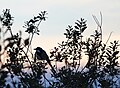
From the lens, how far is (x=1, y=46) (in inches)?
118

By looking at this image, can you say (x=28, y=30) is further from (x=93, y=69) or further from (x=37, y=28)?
(x=93, y=69)

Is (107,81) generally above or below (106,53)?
below

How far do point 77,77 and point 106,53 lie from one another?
1.09 meters

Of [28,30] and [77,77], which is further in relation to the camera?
[28,30]

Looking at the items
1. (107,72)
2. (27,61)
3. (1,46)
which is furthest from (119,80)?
(1,46)

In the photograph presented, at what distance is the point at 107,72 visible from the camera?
7926 millimetres

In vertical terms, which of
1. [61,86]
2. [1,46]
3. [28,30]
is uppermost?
[28,30]

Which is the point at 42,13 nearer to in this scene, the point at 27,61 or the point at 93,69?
the point at 27,61

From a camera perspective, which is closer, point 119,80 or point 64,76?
point 64,76

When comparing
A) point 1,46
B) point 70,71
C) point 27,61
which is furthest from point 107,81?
point 1,46

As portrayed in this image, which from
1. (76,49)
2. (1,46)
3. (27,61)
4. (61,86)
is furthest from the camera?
A: (76,49)

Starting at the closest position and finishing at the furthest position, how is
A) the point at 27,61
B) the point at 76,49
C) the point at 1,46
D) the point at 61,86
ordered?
the point at 1,46, the point at 61,86, the point at 27,61, the point at 76,49

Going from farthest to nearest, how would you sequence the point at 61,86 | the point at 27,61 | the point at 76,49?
1. the point at 76,49
2. the point at 27,61
3. the point at 61,86

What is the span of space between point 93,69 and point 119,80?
4.42ft
